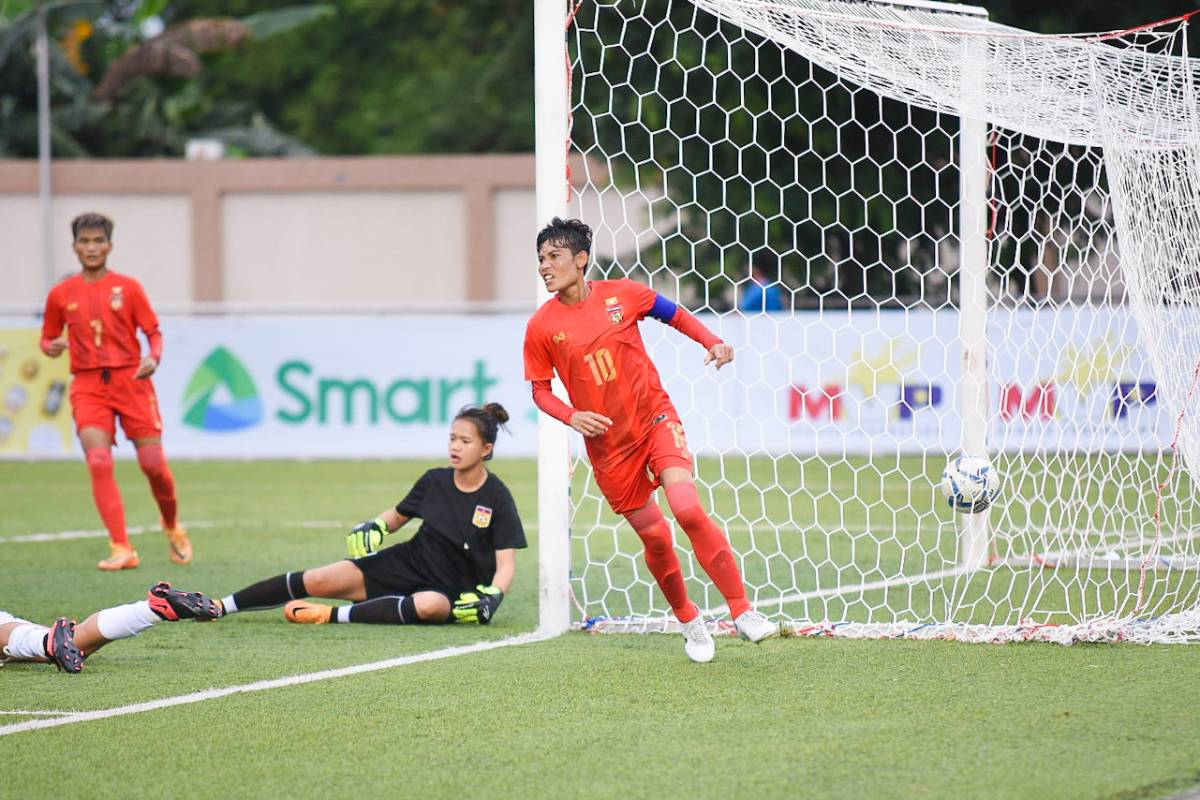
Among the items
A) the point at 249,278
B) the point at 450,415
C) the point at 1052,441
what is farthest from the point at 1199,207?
the point at 249,278

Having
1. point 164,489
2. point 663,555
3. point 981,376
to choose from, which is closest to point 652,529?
point 663,555

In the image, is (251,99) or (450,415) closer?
(450,415)

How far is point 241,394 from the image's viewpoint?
54.0 ft

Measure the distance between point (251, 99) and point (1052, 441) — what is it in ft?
105

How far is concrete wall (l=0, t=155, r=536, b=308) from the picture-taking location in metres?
25.3

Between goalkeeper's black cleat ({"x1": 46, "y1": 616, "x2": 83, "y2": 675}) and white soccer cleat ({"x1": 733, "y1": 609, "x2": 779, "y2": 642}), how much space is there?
8.15 feet

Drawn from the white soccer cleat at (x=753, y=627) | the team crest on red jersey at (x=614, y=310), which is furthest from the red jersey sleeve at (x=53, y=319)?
the white soccer cleat at (x=753, y=627)

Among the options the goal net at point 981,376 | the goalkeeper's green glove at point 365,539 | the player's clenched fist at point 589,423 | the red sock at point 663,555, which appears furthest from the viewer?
the goal net at point 981,376

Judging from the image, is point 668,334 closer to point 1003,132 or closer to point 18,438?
point 1003,132

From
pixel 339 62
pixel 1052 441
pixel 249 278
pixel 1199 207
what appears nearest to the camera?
pixel 1199 207

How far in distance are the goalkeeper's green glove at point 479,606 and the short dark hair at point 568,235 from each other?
5.66ft

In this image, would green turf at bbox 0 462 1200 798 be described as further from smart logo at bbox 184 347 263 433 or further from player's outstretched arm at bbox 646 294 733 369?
smart logo at bbox 184 347 263 433

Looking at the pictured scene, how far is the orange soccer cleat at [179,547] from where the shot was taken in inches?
371

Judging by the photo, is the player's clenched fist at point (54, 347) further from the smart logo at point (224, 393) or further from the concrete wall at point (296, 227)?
the concrete wall at point (296, 227)
